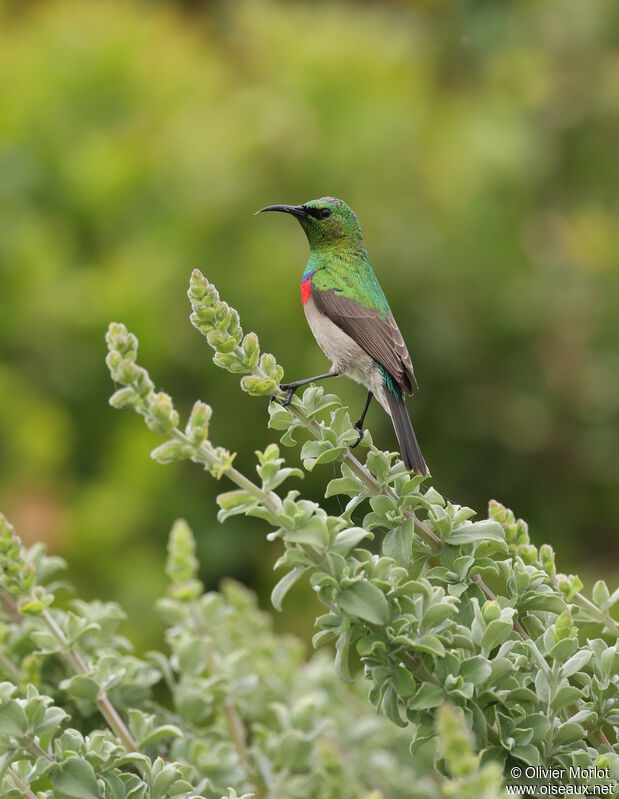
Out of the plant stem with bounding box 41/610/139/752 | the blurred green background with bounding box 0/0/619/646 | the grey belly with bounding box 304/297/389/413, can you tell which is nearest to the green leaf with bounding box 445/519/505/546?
the plant stem with bounding box 41/610/139/752

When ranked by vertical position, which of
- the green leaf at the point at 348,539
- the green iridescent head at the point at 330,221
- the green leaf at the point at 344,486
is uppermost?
the green iridescent head at the point at 330,221

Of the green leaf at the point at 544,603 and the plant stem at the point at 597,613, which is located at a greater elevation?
the green leaf at the point at 544,603

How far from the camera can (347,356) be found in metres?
1.91

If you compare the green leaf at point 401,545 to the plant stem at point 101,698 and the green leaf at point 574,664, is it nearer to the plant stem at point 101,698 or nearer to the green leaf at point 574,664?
the green leaf at point 574,664

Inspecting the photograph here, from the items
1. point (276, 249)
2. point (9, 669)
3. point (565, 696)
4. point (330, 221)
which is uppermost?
point (330, 221)

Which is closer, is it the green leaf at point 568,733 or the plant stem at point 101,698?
the green leaf at point 568,733

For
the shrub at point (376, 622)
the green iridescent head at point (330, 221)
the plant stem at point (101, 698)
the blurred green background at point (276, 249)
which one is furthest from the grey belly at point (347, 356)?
the blurred green background at point (276, 249)

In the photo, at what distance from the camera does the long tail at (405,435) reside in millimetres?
1505

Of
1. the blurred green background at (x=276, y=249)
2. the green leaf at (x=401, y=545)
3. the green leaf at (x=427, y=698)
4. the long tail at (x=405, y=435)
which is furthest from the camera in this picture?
the blurred green background at (x=276, y=249)

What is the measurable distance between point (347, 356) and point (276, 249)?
383cm

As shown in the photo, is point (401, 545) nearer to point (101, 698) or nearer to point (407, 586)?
point (407, 586)

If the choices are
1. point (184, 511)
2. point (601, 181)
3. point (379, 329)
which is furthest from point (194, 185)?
point (379, 329)

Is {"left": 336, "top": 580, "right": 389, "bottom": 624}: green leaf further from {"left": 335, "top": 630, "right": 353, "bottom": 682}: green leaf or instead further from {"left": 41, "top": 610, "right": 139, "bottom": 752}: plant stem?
{"left": 41, "top": 610, "right": 139, "bottom": 752}: plant stem

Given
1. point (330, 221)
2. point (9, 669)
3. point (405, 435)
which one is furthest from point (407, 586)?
point (330, 221)
